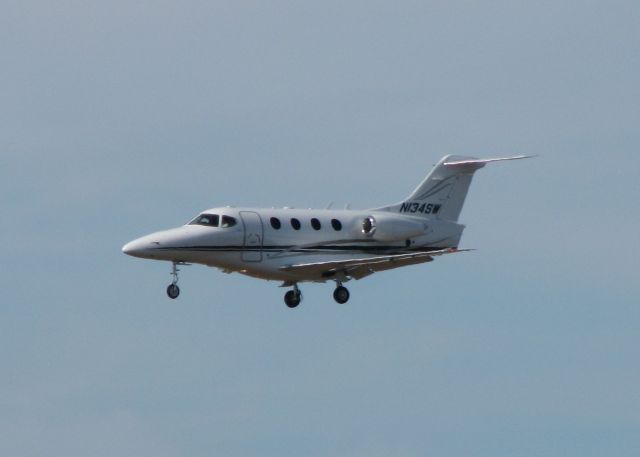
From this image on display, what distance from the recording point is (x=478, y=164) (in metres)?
67.8

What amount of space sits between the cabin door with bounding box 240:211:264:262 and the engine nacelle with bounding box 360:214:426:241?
4.32m

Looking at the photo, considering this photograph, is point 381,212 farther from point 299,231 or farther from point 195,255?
point 195,255

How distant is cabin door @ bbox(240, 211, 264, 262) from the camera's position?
2418 inches

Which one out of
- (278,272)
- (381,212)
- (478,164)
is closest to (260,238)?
(278,272)

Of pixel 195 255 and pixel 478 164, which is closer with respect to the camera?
pixel 195 255

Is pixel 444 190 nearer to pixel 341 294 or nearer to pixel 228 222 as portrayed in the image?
pixel 341 294

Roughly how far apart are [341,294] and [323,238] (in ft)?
6.41

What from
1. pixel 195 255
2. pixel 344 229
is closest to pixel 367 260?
pixel 344 229

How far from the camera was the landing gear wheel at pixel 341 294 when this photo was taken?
2495 inches

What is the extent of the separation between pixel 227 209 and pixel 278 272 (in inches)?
104

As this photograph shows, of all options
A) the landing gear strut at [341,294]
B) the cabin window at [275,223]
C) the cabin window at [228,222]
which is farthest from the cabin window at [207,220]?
the landing gear strut at [341,294]

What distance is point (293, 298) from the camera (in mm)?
63750

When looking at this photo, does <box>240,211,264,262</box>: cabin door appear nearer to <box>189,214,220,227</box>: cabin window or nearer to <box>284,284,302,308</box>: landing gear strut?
<box>189,214,220,227</box>: cabin window

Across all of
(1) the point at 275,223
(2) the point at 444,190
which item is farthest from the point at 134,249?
(2) the point at 444,190
